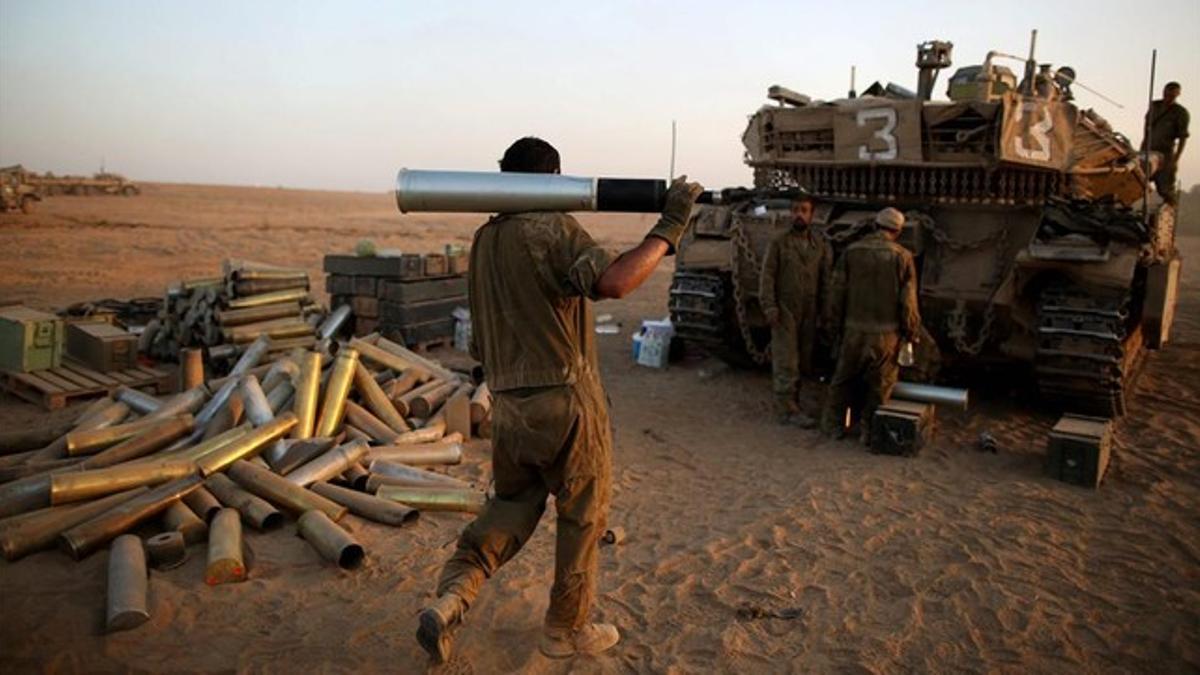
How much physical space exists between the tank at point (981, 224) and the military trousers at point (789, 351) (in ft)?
3.30

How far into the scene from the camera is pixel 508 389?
3.73 m

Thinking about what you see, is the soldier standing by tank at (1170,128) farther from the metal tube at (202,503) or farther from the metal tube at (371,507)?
the metal tube at (202,503)

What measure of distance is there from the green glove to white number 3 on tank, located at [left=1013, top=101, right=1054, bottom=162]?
239 inches

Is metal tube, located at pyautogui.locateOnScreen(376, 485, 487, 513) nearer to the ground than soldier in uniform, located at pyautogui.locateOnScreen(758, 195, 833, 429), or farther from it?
nearer to the ground

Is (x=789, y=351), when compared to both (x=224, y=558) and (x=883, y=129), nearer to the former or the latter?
(x=883, y=129)

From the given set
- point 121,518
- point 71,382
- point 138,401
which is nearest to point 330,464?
point 121,518

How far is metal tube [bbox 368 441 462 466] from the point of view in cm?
665

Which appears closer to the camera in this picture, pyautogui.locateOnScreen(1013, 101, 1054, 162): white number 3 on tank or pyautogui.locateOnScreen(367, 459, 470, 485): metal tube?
pyautogui.locateOnScreen(367, 459, 470, 485): metal tube

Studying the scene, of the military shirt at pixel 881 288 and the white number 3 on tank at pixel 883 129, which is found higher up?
the white number 3 on tank at pixel 883 129

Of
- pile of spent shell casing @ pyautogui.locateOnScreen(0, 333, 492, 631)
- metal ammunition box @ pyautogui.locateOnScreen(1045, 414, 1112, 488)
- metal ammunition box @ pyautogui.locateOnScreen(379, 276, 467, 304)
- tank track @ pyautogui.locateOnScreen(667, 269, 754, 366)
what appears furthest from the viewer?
metal ammunition box @ pyautogui.locateOnScreen(379, 276, 467, 304)

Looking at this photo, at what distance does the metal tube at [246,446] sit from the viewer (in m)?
5.82

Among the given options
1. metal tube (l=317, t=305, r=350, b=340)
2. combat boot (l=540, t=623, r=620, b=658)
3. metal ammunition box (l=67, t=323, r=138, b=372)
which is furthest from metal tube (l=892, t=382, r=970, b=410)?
metal ammunition box (l=67, t=323, r=138, b=372)

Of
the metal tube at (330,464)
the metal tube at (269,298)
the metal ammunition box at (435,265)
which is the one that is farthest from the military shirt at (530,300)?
the metal ammunition box at (435,265)

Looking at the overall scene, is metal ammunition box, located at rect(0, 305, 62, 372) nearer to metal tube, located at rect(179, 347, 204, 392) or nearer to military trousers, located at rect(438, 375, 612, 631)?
metal tube, located at rect(179, 347, 204, 392)
